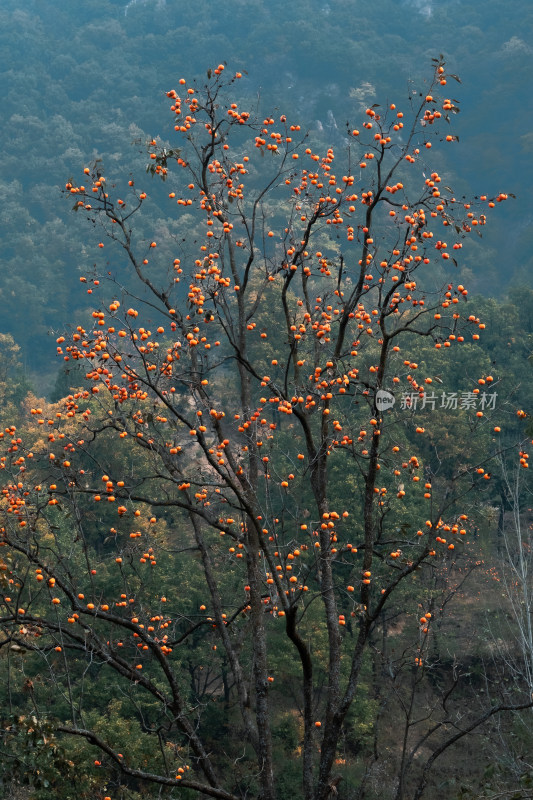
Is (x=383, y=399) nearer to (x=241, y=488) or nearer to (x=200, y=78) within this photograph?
(x=241, y=488)

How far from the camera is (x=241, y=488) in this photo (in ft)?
28.3

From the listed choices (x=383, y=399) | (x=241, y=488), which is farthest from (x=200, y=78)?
(x=241, y=488)

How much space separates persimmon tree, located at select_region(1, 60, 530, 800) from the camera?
8188 mm

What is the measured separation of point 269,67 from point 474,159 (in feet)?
90.1

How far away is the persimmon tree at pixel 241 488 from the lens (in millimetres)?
8188

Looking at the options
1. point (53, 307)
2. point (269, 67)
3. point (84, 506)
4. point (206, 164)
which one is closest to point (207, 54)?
point (269, 67)

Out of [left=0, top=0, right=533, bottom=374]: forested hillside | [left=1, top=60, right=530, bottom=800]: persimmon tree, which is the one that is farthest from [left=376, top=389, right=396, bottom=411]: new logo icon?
[left=0, top=0, right=533, bottom=374]: forested hillside

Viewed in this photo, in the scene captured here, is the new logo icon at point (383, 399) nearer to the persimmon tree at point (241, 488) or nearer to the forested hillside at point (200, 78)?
the persimmon tree at point (241, 488)

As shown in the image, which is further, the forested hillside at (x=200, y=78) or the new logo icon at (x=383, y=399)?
the forested hillside at (x=200, y=78)

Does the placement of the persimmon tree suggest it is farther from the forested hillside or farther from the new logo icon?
the forested hillside

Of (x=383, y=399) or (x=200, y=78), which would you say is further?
(x=200, y=78)

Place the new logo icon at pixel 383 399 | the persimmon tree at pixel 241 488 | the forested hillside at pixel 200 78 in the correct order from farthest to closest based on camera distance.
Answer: the forested hillside at pixel 200 78, the new logo icon at pixel 383 399, the persimmon tree at pixel 241 488

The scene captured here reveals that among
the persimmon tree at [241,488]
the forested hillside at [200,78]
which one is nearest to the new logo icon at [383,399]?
the persimmon tree at [241,488]

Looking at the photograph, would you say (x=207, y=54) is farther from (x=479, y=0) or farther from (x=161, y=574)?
(x=161, y=574)
